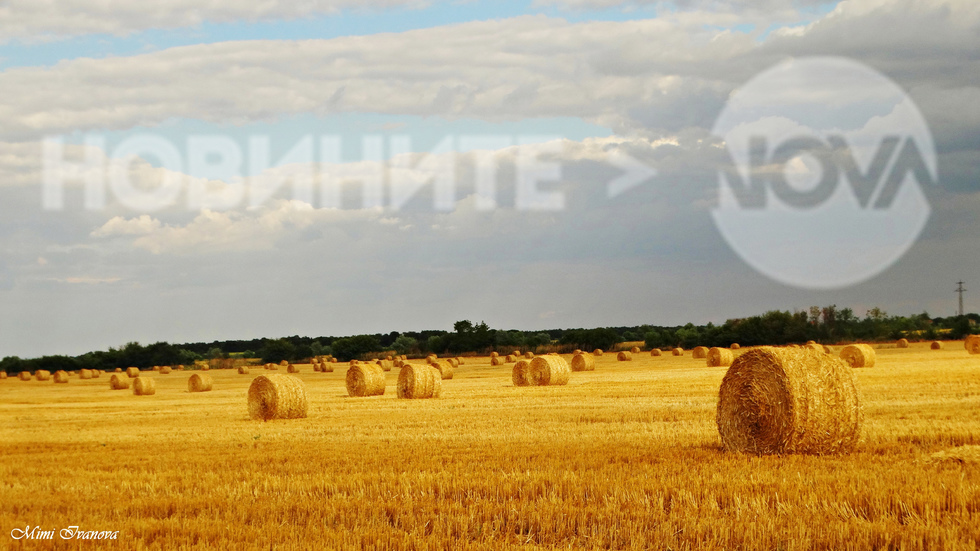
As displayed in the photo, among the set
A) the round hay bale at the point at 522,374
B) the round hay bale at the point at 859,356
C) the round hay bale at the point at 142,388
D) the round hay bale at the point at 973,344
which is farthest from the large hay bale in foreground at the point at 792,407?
the round hay bale at the point at 973,344

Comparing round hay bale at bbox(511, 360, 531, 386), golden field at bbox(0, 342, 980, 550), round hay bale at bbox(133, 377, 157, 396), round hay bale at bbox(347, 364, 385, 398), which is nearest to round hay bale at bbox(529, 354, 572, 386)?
round hay bale at bbox(511, 360, 531, 386)

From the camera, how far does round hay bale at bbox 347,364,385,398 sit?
2941 centimetres

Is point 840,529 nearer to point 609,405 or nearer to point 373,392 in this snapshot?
point 609,405

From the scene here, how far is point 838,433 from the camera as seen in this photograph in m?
12.3

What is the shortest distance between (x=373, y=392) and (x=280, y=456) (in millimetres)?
17198

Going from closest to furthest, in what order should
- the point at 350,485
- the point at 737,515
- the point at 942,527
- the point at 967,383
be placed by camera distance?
the point at 942,527
the point at 737,515
the point at 350,485
the point at 967,383

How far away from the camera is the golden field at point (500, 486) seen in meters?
7.05

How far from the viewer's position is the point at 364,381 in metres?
29.3

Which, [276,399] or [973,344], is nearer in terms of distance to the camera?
[276,399]

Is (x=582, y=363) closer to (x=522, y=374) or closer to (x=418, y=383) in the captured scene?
(x=522, y=374)

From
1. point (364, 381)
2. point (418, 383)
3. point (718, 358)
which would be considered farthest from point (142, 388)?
point (718, 358)

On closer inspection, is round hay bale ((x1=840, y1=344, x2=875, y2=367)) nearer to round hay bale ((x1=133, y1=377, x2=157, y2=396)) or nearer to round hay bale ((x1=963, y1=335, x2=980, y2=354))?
round hay bale ((x1=963, y1=335, x2=980, y2=354))

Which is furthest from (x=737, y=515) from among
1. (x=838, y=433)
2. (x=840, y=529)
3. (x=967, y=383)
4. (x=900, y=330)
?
(x=900, y=330)

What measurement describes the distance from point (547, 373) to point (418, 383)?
6665mm
